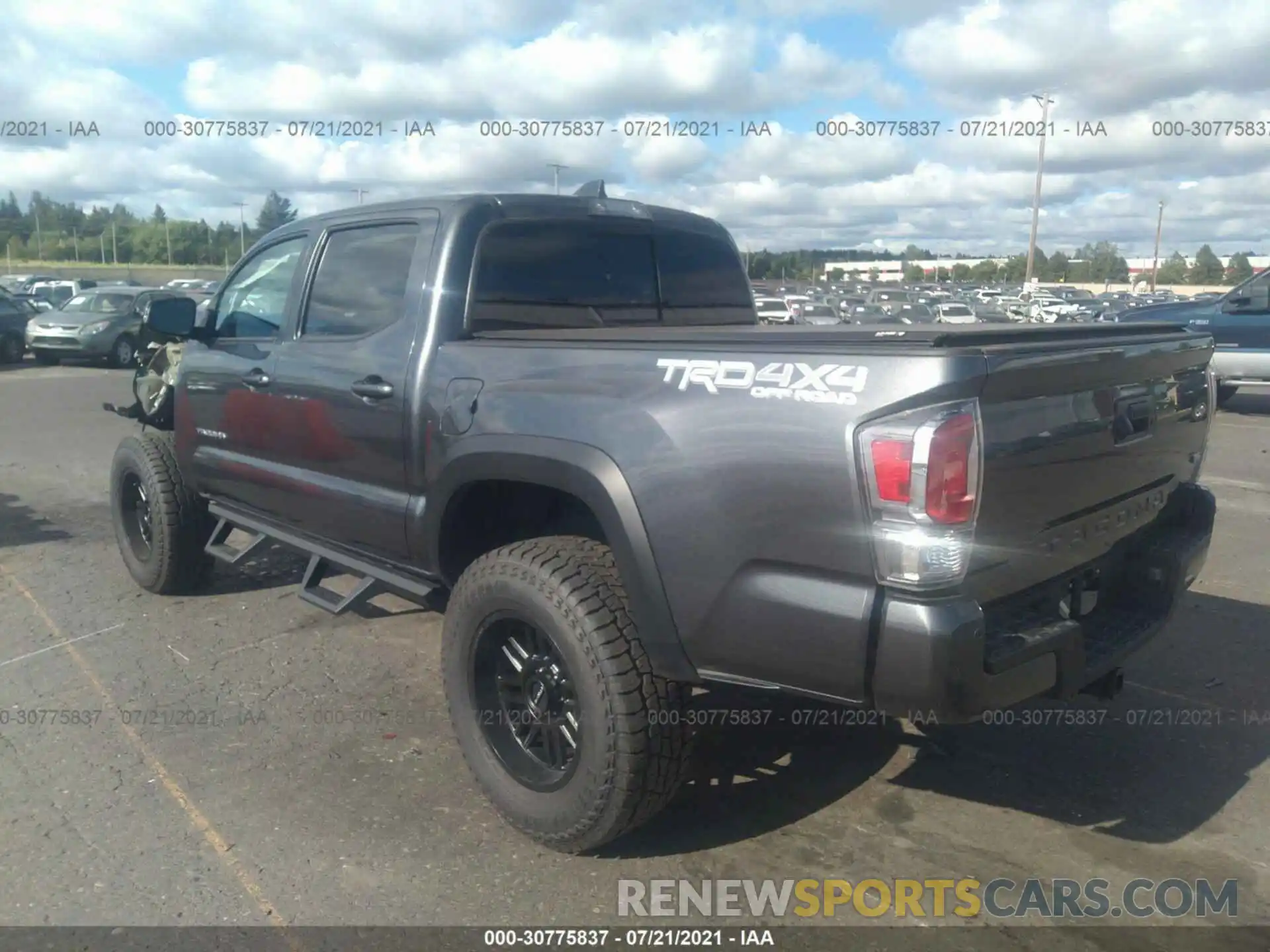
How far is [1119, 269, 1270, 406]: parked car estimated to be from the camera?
→ 42.0 feet

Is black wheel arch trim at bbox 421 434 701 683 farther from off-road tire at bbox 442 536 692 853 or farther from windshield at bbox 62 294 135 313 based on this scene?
windshield at bbox 62 294 135 313

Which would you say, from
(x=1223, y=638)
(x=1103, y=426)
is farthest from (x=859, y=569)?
(x=1223, y=638)

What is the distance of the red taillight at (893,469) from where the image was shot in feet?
7.97

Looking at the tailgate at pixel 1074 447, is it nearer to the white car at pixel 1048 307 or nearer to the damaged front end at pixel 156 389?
the damaged front end at pixel 156 389

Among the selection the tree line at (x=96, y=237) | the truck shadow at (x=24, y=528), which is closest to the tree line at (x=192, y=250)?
the tree line at (x=96, y=237)

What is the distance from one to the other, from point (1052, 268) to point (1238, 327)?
131 ft

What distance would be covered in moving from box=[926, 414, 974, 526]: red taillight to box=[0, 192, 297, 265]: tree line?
67.9 metres

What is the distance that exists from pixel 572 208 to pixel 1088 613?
2.37 metres

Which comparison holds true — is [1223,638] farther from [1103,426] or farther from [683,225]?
[683,225]

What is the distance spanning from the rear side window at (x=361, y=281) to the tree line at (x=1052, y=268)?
10.3 metres

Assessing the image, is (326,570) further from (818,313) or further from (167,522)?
(818,313)

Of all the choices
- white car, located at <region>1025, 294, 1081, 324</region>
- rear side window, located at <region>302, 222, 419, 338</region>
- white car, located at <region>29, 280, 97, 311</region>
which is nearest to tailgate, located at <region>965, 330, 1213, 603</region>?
rear side window, located at <region>302, 222, 419, 338</region>

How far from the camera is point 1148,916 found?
2918 millimetres
